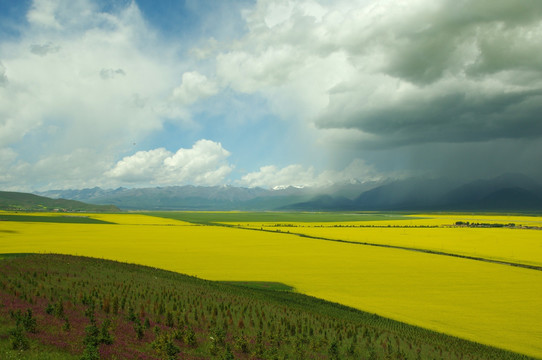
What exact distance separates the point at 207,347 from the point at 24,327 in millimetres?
6188

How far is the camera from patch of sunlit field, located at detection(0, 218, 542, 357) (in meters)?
20.0

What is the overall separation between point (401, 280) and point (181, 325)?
22611 mm

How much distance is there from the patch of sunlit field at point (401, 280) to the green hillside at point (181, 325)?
2.67 m

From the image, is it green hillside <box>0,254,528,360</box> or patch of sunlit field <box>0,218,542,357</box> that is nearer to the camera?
green hillside <box>0,254,528,360</box>

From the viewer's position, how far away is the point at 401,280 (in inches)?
1244

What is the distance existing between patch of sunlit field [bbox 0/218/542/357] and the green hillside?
2.67 metres

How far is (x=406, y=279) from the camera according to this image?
32.1 m

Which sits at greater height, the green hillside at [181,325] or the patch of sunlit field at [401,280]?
the green hillside at [181,325]

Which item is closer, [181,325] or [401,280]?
[181,325]

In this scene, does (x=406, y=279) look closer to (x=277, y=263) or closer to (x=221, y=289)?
(x=277, y=263)

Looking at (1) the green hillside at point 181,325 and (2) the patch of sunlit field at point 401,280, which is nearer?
(1) the green hillside at point 181,325

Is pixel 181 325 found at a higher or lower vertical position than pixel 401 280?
higher

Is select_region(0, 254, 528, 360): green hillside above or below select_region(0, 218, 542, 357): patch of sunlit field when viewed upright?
above

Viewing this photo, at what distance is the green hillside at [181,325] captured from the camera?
11719mm
